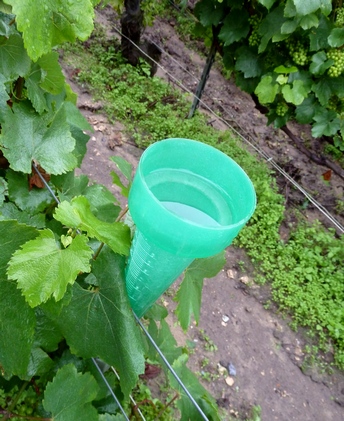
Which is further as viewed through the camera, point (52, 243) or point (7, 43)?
point (7, 43)

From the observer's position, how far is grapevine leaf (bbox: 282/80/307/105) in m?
3.03

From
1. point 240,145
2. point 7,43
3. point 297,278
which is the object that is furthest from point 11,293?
point 240,145

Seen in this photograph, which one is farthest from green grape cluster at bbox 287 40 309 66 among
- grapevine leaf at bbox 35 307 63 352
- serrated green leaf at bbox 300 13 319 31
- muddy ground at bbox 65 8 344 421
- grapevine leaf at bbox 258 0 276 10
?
Answer: grapevine leaf at bbox 35 307 63 352

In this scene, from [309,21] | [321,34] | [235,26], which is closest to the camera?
[309,21]

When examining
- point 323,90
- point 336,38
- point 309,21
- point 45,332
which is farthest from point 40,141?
point 323,90

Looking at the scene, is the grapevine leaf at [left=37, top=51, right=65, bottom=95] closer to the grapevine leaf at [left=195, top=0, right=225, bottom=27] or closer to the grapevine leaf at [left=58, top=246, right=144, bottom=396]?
the grapevine leaf at [left=58, top=246, right=144, bottom=396]

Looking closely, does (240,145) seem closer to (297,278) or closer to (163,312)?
(297,278)

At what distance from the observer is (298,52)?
298cm

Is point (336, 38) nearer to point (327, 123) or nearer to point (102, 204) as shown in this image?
point (327, 123)

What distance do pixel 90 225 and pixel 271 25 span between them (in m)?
2.61

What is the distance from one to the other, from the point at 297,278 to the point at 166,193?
9.57 feet

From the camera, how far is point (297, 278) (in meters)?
3.43

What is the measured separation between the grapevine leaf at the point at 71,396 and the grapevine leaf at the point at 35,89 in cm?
70

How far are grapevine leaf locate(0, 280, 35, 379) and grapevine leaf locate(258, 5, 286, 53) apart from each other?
267 centimetres
